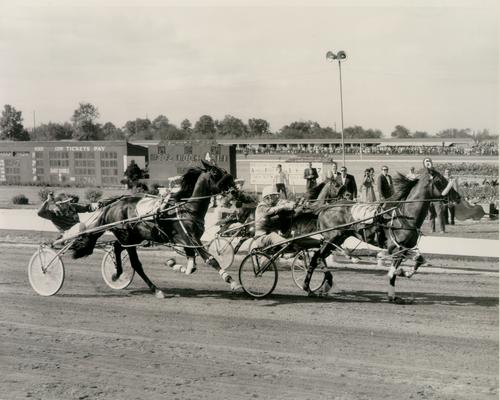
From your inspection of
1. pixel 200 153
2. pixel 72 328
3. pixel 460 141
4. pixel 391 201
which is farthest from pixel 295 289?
pixel 460 141

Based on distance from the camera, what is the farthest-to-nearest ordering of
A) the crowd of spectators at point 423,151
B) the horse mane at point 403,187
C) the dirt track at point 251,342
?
the crowd of spectators at point 423,151, the horse mane at point 403,187, the dirt track at point 251,342

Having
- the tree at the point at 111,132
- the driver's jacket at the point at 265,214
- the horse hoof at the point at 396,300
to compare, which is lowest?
the horse hoof at the point at 396,300

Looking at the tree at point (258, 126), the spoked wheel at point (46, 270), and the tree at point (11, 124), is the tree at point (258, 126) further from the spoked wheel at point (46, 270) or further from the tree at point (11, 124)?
the spoked wheel at point (46, 270)

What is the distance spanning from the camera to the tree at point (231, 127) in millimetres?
40450

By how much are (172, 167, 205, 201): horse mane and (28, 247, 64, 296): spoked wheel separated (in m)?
2.19

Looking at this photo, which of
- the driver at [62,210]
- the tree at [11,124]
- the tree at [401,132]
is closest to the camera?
the driver at [62,210]

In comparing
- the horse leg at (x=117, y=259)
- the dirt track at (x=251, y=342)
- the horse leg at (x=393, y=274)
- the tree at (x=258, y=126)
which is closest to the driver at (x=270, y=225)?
the dirt track at (x=251, y=342)

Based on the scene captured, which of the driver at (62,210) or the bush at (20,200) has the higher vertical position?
the bush at (20,200)

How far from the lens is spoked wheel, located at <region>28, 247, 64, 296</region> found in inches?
392

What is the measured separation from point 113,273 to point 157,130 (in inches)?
1254

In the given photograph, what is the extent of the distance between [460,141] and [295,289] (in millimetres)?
39409

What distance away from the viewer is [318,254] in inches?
376

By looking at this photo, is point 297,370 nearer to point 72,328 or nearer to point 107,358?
point 107,358

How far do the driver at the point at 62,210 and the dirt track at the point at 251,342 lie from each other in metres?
1.10
